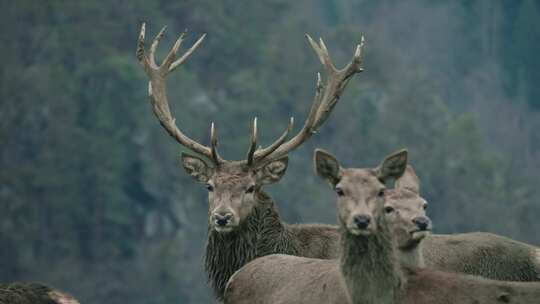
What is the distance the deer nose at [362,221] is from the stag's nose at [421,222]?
56.3 inches

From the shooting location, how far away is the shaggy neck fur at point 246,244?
12375mm

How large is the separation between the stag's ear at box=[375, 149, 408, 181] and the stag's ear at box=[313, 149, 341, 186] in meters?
0.26

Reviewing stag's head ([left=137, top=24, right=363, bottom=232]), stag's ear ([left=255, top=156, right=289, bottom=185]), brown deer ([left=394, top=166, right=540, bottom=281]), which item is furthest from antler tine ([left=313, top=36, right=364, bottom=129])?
brown deer ([left=394, top=166, right=540, bottom=281])

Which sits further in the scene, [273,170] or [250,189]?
[273,170]

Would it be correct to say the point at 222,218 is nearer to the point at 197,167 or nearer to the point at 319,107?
the point at 197,167

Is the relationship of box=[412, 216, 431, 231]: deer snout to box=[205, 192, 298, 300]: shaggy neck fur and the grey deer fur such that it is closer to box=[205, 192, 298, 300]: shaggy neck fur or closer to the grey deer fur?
box=[205, 192, 298, 300]: shaggy neck fur

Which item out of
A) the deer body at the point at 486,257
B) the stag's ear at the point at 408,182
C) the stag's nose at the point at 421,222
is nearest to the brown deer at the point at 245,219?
the stag's ear at the point at 408,182

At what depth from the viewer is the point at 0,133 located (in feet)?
222

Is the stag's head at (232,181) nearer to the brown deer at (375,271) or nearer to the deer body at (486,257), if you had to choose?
the deer body at (486,257)

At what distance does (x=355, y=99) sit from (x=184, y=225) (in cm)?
1346

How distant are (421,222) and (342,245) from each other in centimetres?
129

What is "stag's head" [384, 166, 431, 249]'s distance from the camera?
11.4 metres


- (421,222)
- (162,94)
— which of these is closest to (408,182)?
(421,222)

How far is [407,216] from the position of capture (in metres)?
11.5
